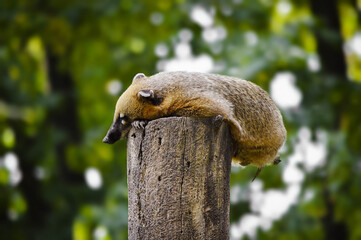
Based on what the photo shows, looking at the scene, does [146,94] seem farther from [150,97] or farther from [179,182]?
[179,182]

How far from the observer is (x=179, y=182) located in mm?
2932

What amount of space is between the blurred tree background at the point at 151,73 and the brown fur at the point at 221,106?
4175 millimetres

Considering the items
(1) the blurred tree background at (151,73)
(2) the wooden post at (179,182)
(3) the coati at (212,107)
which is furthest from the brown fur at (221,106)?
(1) the blurred tree background at (151,73)

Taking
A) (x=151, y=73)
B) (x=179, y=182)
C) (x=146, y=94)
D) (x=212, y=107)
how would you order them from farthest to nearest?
(x=151, y=73), (x=146, y=94), (x=212, y=107), (x=179, y=182)

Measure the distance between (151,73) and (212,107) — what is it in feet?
20.3

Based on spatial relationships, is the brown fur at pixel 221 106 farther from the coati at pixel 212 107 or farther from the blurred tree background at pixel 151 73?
the blurred tree background at pixel 151 73

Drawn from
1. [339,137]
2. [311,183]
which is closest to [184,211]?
[339,137]

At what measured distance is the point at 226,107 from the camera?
3.49 meters

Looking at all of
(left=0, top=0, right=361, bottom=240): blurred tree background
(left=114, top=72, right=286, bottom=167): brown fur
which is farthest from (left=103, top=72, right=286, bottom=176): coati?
(left=0, top=0, right=361, bottom=240): blurred tree background

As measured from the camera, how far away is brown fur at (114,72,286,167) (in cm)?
351

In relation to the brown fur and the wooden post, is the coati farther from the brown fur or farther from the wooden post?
the wooden post

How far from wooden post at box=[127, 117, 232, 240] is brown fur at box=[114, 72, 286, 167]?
0.40m

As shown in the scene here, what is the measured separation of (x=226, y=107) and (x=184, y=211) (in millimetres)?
876

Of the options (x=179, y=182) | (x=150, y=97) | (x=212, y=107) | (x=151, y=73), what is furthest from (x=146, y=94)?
(x=151, y=73)
